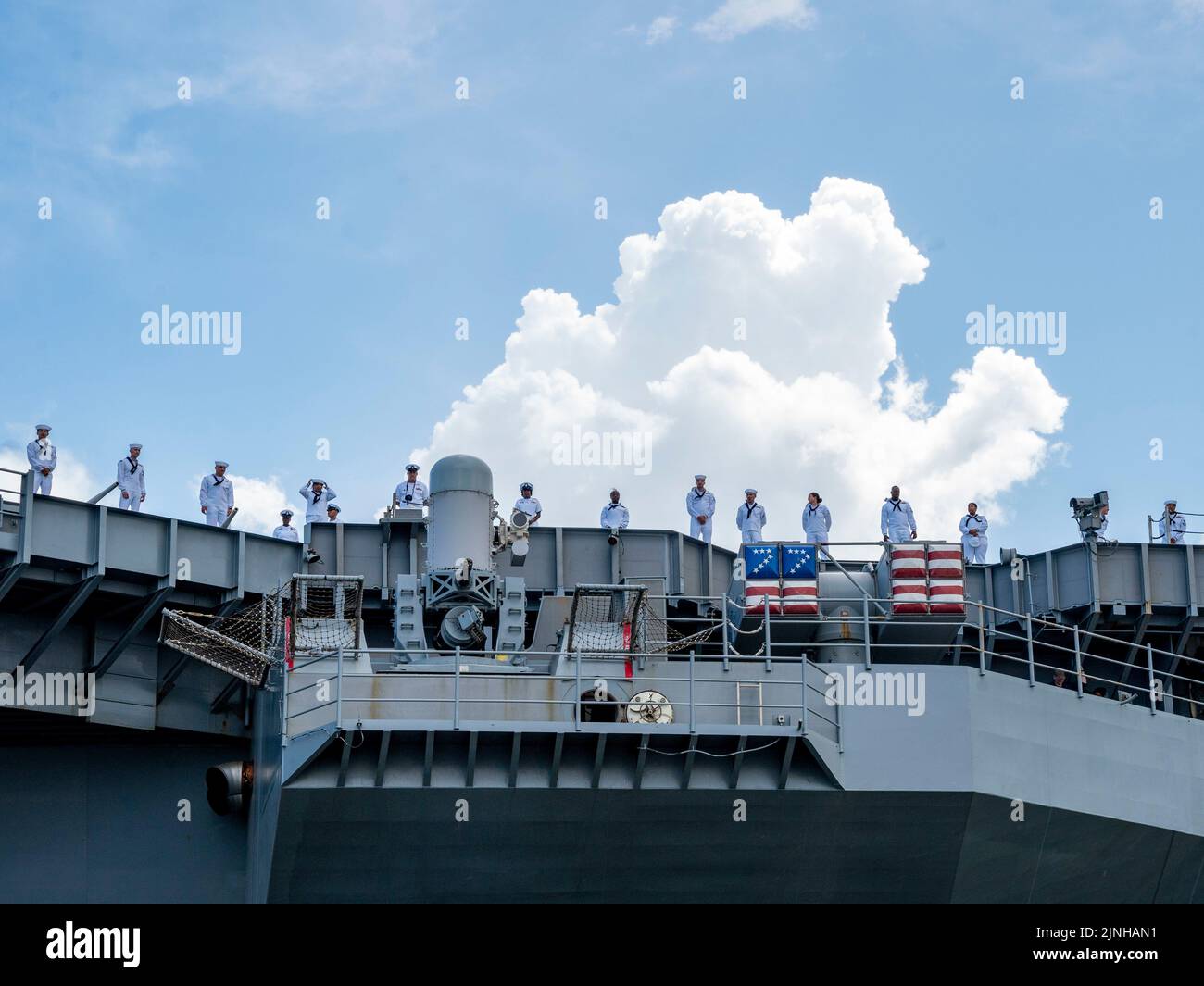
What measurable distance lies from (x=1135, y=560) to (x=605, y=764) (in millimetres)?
16877

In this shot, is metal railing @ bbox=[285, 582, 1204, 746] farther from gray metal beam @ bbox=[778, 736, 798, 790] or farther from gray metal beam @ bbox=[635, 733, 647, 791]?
gray metal beam @ bbox=[635, 733, 647, 791]

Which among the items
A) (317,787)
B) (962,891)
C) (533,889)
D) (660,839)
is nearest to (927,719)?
(962,891)

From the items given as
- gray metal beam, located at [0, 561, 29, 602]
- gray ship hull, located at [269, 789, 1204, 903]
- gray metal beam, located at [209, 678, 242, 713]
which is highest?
gray metal beam, located at [0, 561, 29, 602]

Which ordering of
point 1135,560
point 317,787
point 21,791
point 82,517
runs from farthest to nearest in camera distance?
1. point 1135,560
2. point 21,791
3. point 82,517
4. point 317,787

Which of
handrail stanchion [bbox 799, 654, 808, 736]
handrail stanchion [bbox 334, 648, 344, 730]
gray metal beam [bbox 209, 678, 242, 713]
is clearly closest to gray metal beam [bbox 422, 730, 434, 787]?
handrail stanchion [bbox 334, 648, 344, 730]

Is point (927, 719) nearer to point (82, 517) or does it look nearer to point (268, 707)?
point (268, 707)

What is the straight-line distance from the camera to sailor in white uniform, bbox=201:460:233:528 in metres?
35.7

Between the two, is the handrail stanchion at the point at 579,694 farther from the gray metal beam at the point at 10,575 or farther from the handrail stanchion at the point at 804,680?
the gray metal beam at the point at 10,575

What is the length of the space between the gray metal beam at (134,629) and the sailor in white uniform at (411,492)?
5.94m

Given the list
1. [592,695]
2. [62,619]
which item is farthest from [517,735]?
[62,619]

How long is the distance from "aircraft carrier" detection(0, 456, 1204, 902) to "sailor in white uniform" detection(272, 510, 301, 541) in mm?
364

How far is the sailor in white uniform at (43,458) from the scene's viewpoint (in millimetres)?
34281

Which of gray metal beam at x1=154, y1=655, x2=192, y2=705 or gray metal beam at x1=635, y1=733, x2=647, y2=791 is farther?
gray metal beam at x1=154, y1=655, x2=192, y2=705
